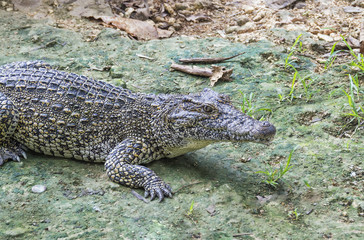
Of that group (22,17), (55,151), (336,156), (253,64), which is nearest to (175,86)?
(253,64)

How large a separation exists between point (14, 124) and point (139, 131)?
60.1 inches

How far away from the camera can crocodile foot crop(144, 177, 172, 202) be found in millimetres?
4090

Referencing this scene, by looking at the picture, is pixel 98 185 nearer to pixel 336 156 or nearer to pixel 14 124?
pixel 14 124

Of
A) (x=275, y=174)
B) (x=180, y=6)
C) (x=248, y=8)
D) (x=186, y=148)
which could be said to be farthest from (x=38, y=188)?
(x=248, y=8)

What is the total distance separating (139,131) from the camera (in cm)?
468

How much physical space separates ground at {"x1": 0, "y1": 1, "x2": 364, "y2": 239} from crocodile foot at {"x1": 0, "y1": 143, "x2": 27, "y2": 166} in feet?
0.41

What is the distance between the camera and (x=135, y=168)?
438 centimetres

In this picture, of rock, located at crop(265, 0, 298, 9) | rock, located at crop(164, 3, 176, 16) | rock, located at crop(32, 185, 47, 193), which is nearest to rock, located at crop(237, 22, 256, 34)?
rock, located at crop(265, 0, 298, 9)

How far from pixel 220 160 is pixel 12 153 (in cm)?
254

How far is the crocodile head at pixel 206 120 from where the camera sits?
4125 millimetres

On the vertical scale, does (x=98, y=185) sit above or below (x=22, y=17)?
Result: below

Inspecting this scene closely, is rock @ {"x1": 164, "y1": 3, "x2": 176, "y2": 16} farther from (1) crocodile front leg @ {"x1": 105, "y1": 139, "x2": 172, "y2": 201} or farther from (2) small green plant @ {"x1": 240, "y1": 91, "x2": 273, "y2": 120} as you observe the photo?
(1) crocodile front leg @ {"x1": 105, "y1": 139, "x2": 172, "y2": 201}

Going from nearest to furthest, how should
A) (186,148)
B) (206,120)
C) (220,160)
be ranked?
(206,120) → (186,148) → (220,160)

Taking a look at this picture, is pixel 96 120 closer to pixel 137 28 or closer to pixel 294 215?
pixel 294 215
